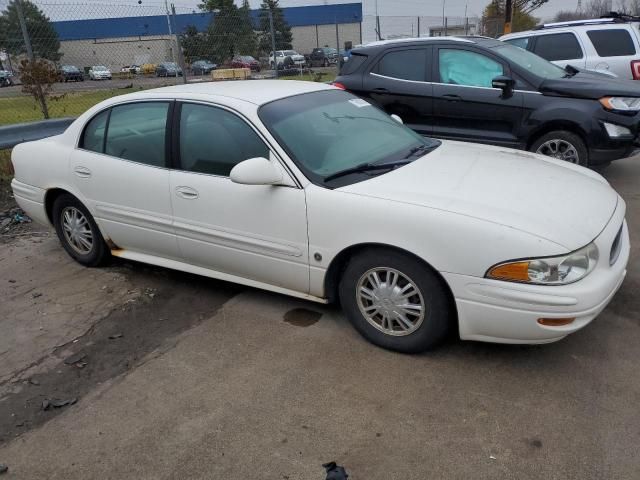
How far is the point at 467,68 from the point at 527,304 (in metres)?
4.54

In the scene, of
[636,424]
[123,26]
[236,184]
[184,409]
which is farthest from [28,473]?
[123,26]

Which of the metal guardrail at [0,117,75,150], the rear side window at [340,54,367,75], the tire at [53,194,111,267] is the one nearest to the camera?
the tire at [53,194,111,267]

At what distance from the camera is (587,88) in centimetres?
604

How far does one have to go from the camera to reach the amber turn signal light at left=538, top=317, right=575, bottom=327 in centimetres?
276

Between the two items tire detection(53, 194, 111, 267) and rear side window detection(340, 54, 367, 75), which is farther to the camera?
rear side window detection(340, 54, 367, 75)

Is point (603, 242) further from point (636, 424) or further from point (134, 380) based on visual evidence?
point (134, 380)

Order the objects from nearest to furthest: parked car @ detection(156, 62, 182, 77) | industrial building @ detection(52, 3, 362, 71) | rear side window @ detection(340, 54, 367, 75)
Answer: rear side window @ detection(340, 54, 367, 75)
industrial building @ detection(52, 3, 362, 71)
parked car @ detection(156, 62, 182, 77)

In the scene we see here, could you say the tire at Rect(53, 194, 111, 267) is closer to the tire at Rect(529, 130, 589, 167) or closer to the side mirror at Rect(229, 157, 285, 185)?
the side mirror at Rect(229, 157, 285, 185)

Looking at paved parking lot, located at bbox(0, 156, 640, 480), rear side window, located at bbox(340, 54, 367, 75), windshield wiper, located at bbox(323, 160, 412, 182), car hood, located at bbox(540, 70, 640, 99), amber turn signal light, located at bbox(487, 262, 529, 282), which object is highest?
rear side window, located at bbox(340, 54, 367, 75)

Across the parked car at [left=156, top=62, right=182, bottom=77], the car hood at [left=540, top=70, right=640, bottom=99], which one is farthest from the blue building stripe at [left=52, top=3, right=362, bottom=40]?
the car hood at [left=540, top=70, right=640, bottom=99]

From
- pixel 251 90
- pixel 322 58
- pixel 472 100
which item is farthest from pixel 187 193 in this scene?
pixel 322 58

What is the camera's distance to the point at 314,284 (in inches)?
136

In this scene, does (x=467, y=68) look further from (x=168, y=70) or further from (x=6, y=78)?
(x=168, y=70)

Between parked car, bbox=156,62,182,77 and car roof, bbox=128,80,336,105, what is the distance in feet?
25.3
